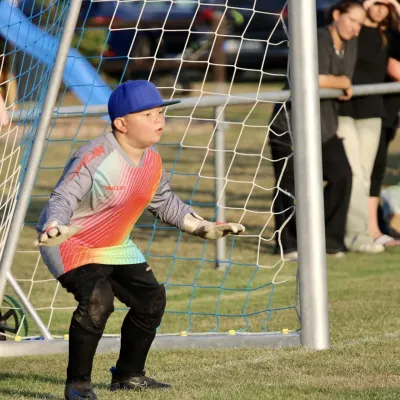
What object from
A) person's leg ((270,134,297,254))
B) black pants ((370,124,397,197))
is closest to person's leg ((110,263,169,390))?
person's leg ((270,134,297,254))

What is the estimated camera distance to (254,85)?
94.4 ft

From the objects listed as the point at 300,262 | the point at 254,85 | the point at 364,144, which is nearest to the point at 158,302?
the point at 300,262

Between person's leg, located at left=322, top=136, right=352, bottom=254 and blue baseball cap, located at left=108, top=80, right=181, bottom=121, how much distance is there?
4925mm

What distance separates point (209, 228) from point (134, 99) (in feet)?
2.23

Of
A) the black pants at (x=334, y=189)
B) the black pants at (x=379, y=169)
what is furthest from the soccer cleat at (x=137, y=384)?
the black pants at (x=379, y=169)

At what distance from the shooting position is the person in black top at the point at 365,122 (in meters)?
10.3

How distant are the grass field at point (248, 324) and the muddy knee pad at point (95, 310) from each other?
0.43 meters

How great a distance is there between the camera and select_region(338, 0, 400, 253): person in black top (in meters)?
10.3

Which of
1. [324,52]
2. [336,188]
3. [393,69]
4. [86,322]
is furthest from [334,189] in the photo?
[86,322]

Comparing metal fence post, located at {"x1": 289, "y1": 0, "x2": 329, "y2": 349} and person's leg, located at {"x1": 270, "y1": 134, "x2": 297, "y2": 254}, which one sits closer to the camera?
metal fence post, located at {"x1": 289, "y1": 0, "x2": 329, "y2": 349}

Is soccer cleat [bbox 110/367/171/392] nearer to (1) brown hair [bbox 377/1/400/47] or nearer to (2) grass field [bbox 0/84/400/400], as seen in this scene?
(2) grass field [bbox 0/84/400/400]

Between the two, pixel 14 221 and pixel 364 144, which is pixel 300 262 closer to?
pixel 14 221

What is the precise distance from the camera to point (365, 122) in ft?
34.5

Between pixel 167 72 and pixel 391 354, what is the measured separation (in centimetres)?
2075
